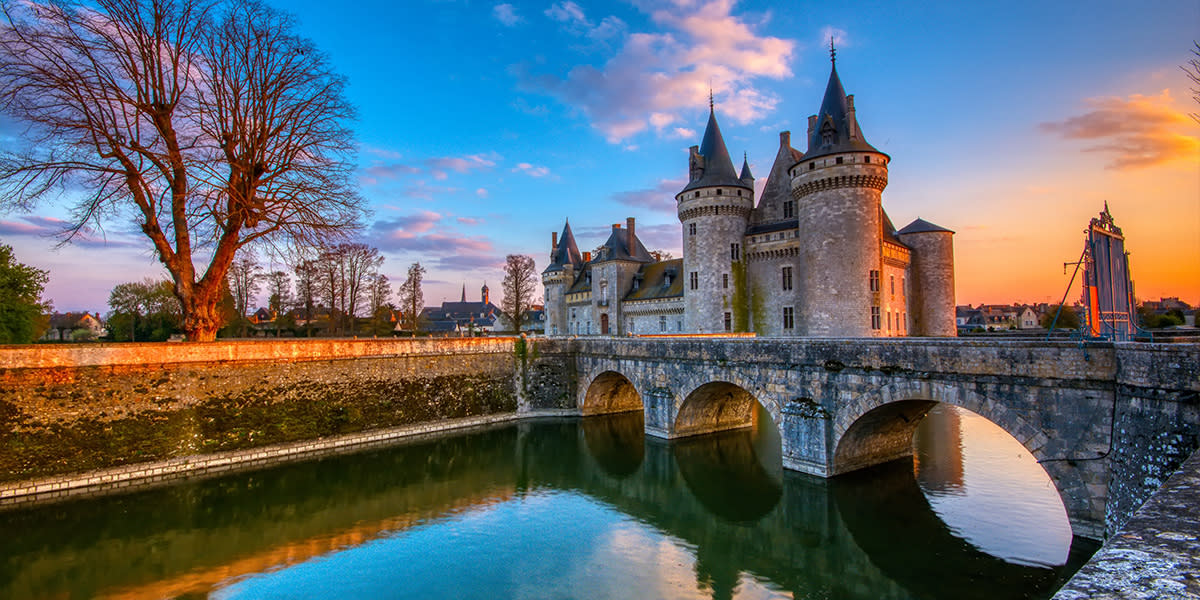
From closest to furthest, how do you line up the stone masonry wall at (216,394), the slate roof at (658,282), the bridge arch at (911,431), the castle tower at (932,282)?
1. the bridge arch at (911,431)
2. the stone masonry wall at (216,394)
3. the castle tower at (932,282)
4. the slate roof at (658,282)

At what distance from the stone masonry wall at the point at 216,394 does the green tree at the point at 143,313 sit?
25.9 m

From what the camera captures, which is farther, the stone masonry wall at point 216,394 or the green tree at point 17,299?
the green tree at point 17,299

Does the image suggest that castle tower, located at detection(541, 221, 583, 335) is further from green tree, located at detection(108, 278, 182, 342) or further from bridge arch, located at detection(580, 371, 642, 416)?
green tree, located at detection(108, 278, 182, 342)

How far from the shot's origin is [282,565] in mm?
9953

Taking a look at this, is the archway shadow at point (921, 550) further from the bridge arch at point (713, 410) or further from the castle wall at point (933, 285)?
the castle wall at point (933, 285)

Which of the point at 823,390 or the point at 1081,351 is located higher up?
the point at 1081,351

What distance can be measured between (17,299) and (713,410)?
3171 centimetres

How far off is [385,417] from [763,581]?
47.0ft

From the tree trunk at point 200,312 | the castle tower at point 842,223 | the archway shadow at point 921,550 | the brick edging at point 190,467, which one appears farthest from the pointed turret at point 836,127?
the tree trunk at point 200,312

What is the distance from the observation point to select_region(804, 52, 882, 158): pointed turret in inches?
936

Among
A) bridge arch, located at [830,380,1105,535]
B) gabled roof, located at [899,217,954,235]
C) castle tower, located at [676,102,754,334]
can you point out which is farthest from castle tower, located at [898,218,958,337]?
bridge arch, located at [830,380,1105,535]

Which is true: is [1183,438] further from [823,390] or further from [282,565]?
[282,565]

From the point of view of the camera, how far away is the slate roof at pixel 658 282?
34312 mm

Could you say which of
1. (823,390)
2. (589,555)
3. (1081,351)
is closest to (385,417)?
(589,555)
